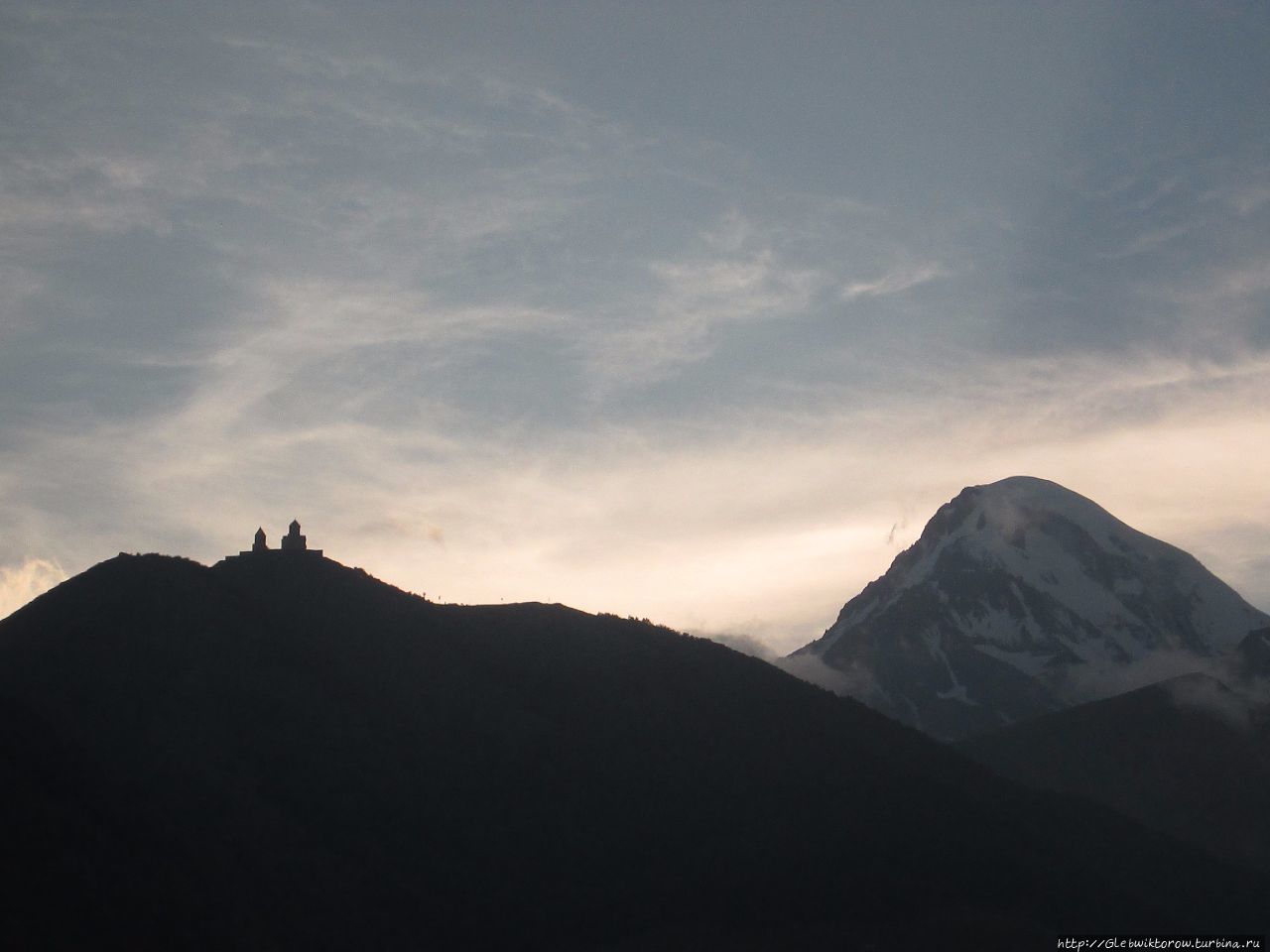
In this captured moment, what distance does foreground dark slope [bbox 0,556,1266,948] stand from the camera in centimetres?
7381

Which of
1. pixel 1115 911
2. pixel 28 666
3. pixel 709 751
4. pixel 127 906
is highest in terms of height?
pixel 28 666

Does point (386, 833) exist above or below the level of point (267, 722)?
below

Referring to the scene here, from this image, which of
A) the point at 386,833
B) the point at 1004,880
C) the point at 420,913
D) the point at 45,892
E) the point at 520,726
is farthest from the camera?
the point at 520,726

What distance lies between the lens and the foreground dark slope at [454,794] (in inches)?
2906

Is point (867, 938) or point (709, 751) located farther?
point (709, 751)

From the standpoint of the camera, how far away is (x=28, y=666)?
89500mm

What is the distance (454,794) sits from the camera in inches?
3654

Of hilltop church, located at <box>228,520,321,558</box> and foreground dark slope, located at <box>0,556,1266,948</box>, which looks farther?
hilltop church, located at <box>228,520,321,558</box>

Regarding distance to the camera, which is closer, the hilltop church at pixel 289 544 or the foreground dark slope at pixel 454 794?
the foreground dark slope at pixel 454 794

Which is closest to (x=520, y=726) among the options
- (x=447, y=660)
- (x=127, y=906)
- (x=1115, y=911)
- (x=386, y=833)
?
(x=447, y=660)

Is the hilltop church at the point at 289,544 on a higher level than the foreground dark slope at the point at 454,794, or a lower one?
higher

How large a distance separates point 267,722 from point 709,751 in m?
33.6

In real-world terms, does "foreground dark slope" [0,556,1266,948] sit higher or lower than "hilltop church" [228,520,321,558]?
lower

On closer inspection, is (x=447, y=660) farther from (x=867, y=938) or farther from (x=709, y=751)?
(x=867, y=938)
